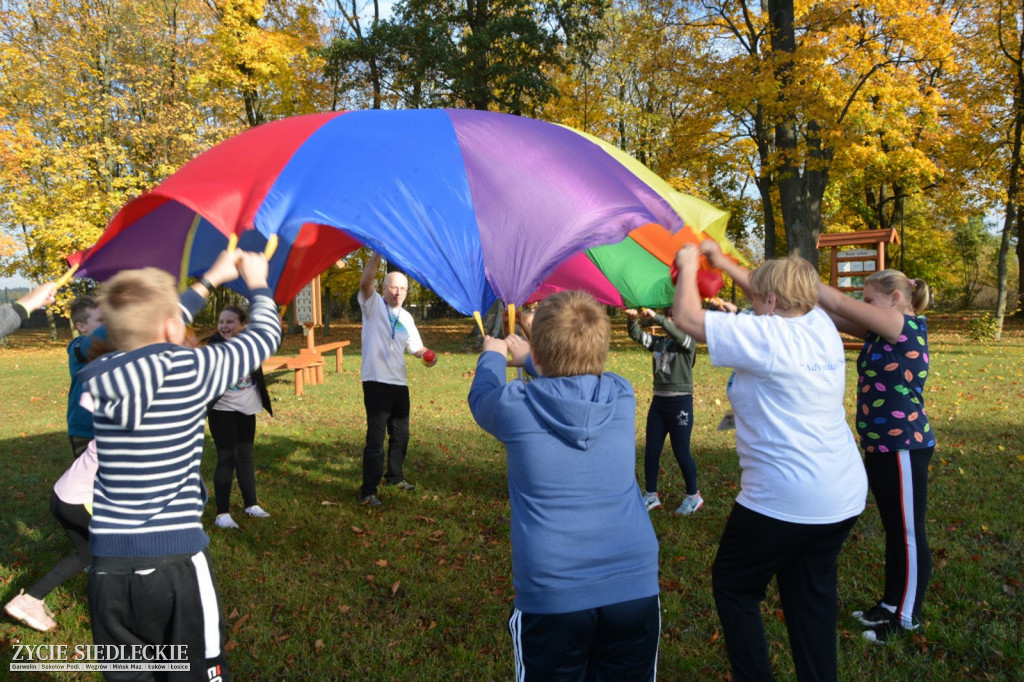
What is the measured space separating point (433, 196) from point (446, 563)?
116 inches

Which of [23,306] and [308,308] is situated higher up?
[23,306]

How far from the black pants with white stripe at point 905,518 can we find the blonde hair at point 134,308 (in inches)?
140

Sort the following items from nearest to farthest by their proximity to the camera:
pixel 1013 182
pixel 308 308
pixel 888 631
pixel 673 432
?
1. pixel 888 631
2. pixel 673 432
3. pixel 308 308
4. pixel 1013 182

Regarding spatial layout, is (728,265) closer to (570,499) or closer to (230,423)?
(570,499)

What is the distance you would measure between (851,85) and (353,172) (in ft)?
52.9

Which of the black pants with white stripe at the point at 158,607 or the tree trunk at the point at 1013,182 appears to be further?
the tree trunk at the point at 1013,182

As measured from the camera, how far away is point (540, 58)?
1850 cm

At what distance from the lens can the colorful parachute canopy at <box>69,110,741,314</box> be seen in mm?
3146

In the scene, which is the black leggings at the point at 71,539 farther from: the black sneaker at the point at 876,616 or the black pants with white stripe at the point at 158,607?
the black sneaker at the point at 876,616

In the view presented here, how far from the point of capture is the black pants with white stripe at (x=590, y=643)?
2205mm

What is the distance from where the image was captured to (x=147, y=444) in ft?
7.61

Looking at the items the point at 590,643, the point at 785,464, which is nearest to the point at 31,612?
the point at 590,643

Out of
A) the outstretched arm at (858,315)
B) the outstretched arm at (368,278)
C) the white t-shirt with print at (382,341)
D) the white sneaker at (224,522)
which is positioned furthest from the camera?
the white t-shirt with print at (382,341)

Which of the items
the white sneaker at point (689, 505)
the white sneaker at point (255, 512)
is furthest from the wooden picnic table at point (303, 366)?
the white sneaker at point (689, 505)
